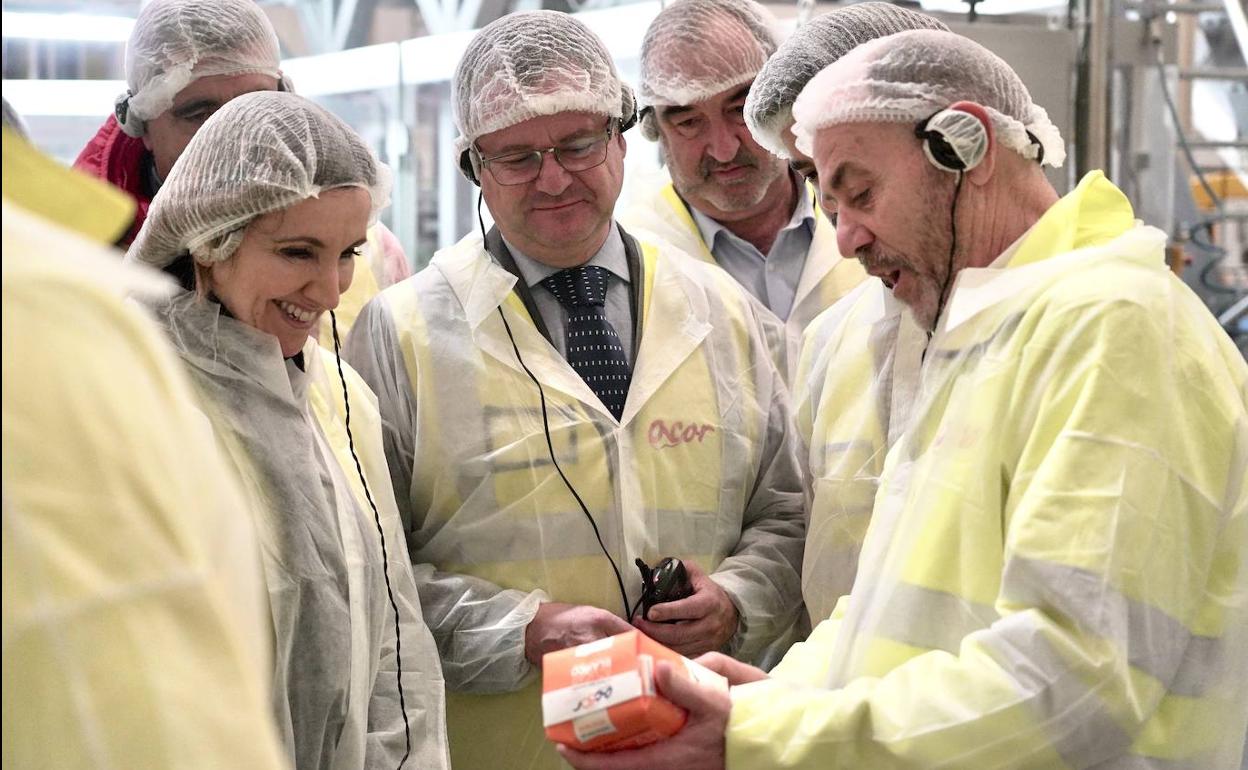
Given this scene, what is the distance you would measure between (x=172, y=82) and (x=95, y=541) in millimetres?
1981

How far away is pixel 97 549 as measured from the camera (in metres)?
0.65

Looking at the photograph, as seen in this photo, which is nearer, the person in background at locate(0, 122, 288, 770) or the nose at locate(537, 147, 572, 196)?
the person in background at locate(0, 122, 288, 770)

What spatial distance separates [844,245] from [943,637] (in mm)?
470

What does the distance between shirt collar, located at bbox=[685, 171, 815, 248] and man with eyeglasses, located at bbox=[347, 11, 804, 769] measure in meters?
0.39

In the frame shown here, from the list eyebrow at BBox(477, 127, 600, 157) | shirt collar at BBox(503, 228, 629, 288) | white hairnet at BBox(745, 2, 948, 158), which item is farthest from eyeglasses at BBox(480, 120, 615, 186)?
white hairnet at BBox(745, 2, 948, 158)

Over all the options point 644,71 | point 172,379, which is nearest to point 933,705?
point 172,379

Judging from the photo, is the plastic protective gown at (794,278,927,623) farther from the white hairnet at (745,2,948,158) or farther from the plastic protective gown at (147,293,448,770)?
the plastic protective gown at (147,293,448,770)

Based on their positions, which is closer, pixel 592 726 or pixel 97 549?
pixel 97 549

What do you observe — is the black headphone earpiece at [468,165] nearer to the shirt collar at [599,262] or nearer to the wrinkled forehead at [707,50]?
the shirt collar at [599,262]

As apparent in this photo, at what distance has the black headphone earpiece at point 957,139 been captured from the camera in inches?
61.1

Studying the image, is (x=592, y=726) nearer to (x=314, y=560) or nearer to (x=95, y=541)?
(x=314, y=560)

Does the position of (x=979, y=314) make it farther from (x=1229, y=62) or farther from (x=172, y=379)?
(x=1229, y=62)

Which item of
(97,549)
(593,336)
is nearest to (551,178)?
(593,336)

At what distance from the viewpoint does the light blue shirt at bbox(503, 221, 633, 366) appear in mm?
2279
